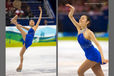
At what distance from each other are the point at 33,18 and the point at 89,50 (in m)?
1.37

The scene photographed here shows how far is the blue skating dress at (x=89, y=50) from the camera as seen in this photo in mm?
6441

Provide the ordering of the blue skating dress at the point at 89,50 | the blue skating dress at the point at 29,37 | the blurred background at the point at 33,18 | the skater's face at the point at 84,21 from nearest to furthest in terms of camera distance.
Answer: the blue skating dress at the point at 89,50
the skater's face at the point at 84,21
the blurred background at the point at 33,18
the blue skating dress at the point at 29,37

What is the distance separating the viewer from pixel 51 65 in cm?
722

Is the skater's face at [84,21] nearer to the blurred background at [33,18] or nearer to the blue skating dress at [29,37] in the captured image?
the blurred background at [33,18]

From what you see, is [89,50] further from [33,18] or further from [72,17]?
[33,18]

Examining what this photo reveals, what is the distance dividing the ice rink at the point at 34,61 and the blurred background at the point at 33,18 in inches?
6.1

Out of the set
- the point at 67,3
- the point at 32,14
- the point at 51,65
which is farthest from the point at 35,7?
the point at 51,65

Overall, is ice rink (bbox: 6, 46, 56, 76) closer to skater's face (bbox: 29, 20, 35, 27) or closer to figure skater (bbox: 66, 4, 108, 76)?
skater's face (bbox: 29, 20, 35, 27)

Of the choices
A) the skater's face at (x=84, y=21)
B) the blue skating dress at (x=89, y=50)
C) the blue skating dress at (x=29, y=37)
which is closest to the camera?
the blue skating dress at (x=89, y=50)

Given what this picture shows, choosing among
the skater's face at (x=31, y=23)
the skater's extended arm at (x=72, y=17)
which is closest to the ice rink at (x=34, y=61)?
the skater's face at (x=31, y=23)

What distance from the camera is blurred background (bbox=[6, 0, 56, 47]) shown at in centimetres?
694

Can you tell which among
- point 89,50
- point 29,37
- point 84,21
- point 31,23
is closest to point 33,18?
point 31,23

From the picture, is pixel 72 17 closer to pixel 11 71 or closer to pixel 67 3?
pixel 67 3

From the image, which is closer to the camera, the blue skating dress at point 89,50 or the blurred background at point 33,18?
the blue skating dress at point 89,50
